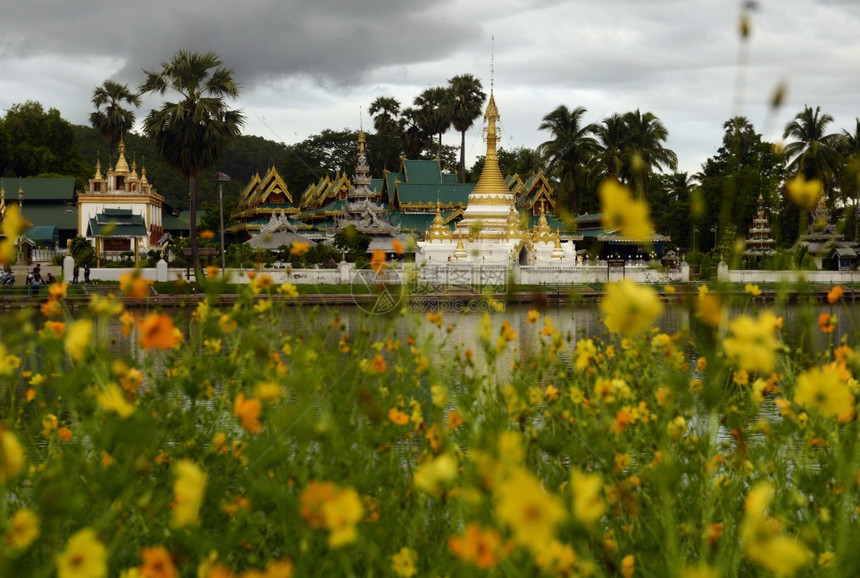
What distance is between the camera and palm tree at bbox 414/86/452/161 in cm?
6100

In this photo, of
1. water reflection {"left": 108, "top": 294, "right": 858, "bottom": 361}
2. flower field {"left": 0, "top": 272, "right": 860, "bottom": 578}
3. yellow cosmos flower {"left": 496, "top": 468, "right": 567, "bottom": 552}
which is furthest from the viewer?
water reflection {"left": 108, "top": 294, "right": 858, "bottom": 361}

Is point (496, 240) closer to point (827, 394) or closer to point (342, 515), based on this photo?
point (827, 394)

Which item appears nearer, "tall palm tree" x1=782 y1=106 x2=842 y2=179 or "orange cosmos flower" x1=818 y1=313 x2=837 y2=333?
"orange cosmos flower" x1=818 y1=313 x2=837 y2=333

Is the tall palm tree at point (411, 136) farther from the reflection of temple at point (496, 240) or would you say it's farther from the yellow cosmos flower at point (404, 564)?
the yellow cosmos flower at point (404, 564)

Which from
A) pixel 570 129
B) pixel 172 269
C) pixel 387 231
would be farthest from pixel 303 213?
pixel 172 269

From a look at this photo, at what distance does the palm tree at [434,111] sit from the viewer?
200ft


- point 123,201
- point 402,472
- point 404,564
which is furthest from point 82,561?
point 123,201

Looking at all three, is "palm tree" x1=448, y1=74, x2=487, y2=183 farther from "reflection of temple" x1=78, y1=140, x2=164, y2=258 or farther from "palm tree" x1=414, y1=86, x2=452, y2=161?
"reflection of temple" x1=78, y1=140, x2=164, y2=258

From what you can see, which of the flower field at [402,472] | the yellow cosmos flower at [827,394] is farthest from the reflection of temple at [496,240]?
the yellow cosmos flower at [827,394]

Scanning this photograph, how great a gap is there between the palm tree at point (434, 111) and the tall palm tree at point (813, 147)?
68.3ft

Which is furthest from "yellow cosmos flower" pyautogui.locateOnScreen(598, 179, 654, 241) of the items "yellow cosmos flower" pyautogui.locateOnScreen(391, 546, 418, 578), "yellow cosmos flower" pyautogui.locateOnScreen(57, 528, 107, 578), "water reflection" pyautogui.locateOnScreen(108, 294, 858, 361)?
"water reflection" pyautogui.locateOnScreen(108, 294, 858, 361)

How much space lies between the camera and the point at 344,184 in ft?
168

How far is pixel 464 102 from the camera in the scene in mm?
61062

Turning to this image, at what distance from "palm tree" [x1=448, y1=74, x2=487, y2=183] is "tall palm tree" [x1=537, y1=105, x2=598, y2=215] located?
10276 millimetres
